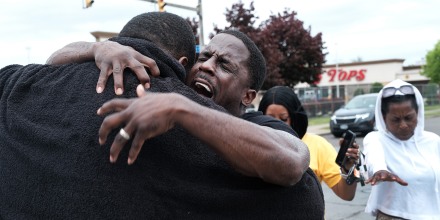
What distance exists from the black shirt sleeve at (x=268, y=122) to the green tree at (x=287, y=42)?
59.6 ft

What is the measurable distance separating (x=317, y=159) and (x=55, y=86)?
2.43 metres

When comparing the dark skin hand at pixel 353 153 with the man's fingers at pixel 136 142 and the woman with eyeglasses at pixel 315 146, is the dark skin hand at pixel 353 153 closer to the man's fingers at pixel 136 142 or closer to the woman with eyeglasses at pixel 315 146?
the woman with eyeglasses at pixel 315 146

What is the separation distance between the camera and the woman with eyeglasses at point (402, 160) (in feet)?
11.1

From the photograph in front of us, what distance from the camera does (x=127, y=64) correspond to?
61.1 inches

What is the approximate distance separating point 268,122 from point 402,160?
6.77 ft

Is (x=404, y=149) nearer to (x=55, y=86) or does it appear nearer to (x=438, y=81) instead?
(x=55, y=86)

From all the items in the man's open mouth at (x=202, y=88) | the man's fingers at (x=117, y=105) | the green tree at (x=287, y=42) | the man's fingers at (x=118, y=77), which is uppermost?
the man's fingers at (x=118, y=77)

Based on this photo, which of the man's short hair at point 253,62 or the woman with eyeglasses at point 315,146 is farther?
the woman with eyeglasses at point 315,146

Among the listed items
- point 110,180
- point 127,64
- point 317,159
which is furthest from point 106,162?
point 317,159

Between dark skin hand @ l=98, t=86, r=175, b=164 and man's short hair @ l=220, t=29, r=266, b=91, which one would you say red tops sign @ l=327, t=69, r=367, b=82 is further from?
dark skin hand @ l=98, t=86, r=175, b=164

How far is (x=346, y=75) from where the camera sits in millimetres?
51906

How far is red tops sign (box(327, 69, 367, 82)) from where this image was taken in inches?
2004

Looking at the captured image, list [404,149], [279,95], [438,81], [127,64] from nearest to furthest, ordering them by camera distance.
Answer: [127,64] → [404,149] → [279,95] → [438,81]

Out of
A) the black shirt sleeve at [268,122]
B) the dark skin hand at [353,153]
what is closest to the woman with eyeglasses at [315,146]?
the dark skin hand at [353,153]
